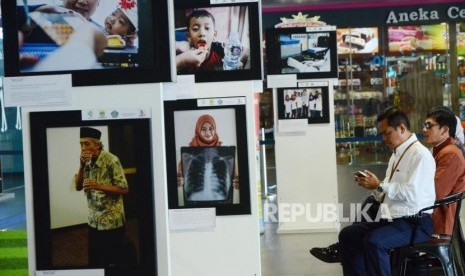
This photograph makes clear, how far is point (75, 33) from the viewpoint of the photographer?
273 centimetres

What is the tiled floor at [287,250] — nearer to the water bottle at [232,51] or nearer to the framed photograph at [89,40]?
the water bottle at [232,51]

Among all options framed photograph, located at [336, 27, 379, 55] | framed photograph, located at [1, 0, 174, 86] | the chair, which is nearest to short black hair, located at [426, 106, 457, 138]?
the chair

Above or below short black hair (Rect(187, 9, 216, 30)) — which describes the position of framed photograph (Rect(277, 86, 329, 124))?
below

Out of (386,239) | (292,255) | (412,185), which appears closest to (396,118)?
(412,185)

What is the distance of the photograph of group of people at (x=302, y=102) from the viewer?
28.9 feet

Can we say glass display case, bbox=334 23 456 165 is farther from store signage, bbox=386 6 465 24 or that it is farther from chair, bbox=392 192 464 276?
chair, bbox=392 192 464 276

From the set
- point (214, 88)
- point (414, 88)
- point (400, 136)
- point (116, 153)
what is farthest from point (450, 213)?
point (414, 88)

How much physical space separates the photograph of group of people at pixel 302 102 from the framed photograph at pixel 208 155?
4.93 m

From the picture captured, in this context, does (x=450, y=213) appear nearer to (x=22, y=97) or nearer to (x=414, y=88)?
(x=22, y=97)

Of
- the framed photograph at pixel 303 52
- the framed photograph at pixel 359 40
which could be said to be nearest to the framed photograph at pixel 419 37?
the framed photograph at pixel 359 40

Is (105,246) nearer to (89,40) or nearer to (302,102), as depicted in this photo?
(89,40)

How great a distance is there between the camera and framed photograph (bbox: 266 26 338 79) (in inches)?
345

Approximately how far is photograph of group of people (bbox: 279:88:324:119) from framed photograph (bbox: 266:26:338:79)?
17 cm

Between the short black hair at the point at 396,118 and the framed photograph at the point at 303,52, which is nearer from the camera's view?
the short black hair at the point at 396,118
